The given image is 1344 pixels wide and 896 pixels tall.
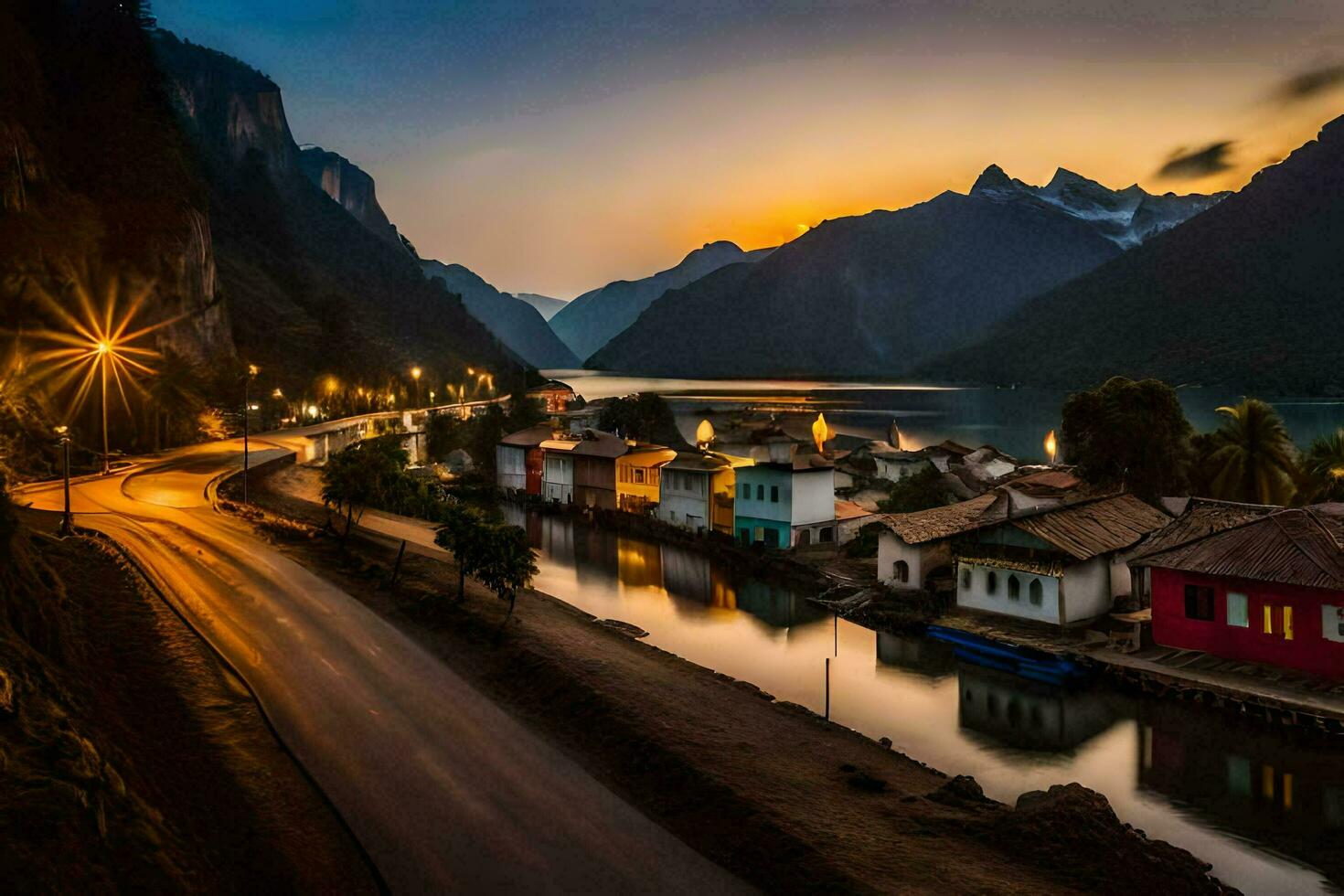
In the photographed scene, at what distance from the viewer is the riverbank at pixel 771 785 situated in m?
15.2

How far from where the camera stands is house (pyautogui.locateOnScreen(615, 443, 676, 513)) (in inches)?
2493

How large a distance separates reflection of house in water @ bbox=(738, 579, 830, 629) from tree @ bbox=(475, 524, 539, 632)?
16132 mm

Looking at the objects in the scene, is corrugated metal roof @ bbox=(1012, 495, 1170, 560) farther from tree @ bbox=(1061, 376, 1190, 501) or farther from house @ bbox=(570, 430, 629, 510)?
house @ bbox=(570, 430, 629, 510)

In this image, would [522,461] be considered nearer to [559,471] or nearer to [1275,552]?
[559,471]

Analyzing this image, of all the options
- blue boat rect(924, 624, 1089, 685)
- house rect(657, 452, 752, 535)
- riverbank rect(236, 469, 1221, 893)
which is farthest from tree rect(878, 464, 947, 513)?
riverbank rect(236, 469, 1221, 893)

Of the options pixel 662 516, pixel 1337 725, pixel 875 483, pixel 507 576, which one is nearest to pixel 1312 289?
pixel 875 483

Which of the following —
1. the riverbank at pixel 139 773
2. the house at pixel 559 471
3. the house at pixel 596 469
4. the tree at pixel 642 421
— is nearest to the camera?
the riverbank at pixel 139 773

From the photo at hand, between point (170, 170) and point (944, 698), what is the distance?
73.7 m

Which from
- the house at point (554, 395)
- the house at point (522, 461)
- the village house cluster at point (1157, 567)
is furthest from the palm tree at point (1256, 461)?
the house at point (554, 395)

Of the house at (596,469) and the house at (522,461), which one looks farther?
the house at (522,461)

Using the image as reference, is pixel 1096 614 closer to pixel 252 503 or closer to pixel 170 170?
pixel 252 503

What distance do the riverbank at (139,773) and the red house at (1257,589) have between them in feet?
93.1

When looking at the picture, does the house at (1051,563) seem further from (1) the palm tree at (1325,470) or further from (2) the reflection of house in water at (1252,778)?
(1) the palm tree at (1325,470)

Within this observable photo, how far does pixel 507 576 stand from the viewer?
27312 mm
